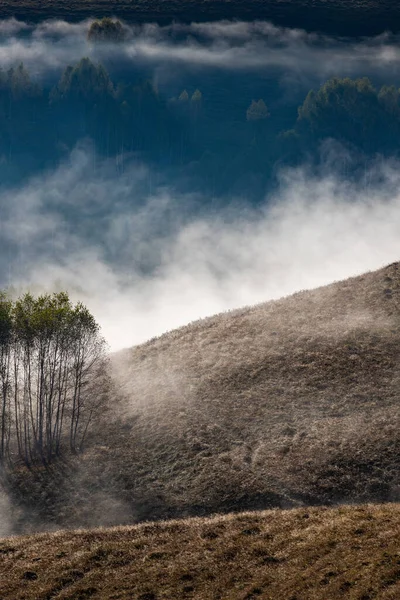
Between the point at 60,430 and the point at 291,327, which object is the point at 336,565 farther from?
the point at 291,327

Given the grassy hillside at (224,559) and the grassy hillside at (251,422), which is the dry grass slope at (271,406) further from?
the grassy hillside at (224,559)

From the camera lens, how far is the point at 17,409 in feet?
224

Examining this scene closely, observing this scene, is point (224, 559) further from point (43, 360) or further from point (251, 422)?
point (43, 360)

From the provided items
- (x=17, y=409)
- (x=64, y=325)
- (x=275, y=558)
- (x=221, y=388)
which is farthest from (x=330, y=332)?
(x=275, y=558)

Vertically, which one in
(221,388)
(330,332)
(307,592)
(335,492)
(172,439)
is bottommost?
(307,592)

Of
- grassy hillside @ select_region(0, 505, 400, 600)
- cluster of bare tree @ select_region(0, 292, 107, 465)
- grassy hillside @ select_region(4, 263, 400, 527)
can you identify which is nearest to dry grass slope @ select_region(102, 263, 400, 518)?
grassy hillside @ select_region(4, 263, 400, 527)

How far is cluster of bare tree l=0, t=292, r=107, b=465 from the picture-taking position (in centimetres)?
6134

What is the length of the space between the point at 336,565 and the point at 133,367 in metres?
45.0

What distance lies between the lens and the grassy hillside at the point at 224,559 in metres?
32.4

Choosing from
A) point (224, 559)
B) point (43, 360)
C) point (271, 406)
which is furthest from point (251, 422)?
point (224, 559)

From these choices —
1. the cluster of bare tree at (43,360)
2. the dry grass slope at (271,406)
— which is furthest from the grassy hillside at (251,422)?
the cluster of bare tree at (43,360)

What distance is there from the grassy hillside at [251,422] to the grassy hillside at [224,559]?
5.91m

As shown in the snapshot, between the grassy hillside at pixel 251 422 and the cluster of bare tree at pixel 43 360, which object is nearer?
the grassy hillside at pixel 251 422

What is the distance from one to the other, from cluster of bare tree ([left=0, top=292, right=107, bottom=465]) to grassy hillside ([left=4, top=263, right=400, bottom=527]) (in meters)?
3.00
